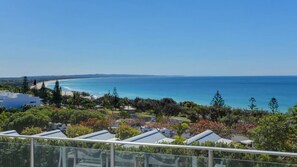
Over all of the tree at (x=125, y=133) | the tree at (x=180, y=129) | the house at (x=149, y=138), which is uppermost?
the house at (x=149, y=138)

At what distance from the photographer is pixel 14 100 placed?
50938mm

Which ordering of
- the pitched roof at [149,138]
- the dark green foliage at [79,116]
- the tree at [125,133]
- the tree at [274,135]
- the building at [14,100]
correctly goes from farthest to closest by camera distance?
the building at [14,100] < the dark green foliage at [79,116] < the tree at [125,133] < the pitched roof at [149,138] < the tree at [274,135]

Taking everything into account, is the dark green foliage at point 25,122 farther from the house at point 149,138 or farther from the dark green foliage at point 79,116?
the house at point 149,138

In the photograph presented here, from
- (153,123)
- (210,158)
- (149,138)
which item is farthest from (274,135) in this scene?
(153,123)

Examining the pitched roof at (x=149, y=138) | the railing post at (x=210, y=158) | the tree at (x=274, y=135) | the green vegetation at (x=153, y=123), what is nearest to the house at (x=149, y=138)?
the pitched roof at (x=149, y=138)

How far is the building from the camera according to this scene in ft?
161

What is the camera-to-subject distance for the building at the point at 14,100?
49.1 meters

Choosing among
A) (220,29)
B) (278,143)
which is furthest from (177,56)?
(278,143)

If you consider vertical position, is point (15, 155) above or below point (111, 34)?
below

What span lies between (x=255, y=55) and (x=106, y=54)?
93.5ft

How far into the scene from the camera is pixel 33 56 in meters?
49.7

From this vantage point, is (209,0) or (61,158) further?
(209,0)

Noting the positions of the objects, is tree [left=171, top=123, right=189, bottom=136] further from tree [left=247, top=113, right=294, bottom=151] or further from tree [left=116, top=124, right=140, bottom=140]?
tree [left=247, top=113, right=294, bottom=151]

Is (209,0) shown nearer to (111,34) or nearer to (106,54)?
(111,34)
